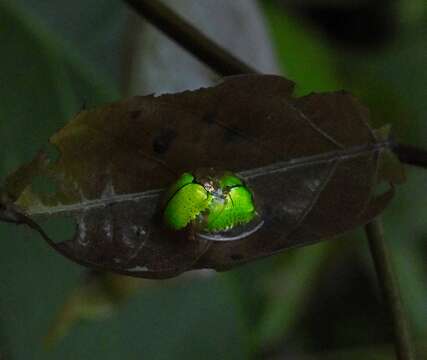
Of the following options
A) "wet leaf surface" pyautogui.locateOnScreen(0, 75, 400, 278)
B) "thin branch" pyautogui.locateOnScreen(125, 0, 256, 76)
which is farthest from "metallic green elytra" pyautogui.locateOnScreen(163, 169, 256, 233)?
"thin branch" pyautogui.locateOnScreen(125, 0, 256, 76)

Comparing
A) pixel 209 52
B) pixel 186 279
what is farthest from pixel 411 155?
pixel 186 279

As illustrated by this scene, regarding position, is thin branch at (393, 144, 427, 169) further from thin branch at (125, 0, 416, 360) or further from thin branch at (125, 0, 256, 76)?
thin branch at (125, 0, 256, 76)

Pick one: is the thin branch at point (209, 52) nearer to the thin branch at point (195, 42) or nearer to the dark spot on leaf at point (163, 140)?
the thin branch at point (195, 42)

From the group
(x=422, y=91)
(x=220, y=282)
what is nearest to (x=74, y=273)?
(x=220, y=282)

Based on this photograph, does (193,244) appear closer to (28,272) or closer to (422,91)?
(28,272)

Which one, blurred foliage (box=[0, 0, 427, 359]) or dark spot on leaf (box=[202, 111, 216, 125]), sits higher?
dark spot on leaf (box=[202, 111, 216, 125])

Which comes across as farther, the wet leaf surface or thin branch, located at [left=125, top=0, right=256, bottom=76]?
thin branch, located at [left=125, top=0, right=256, bottom=76]
